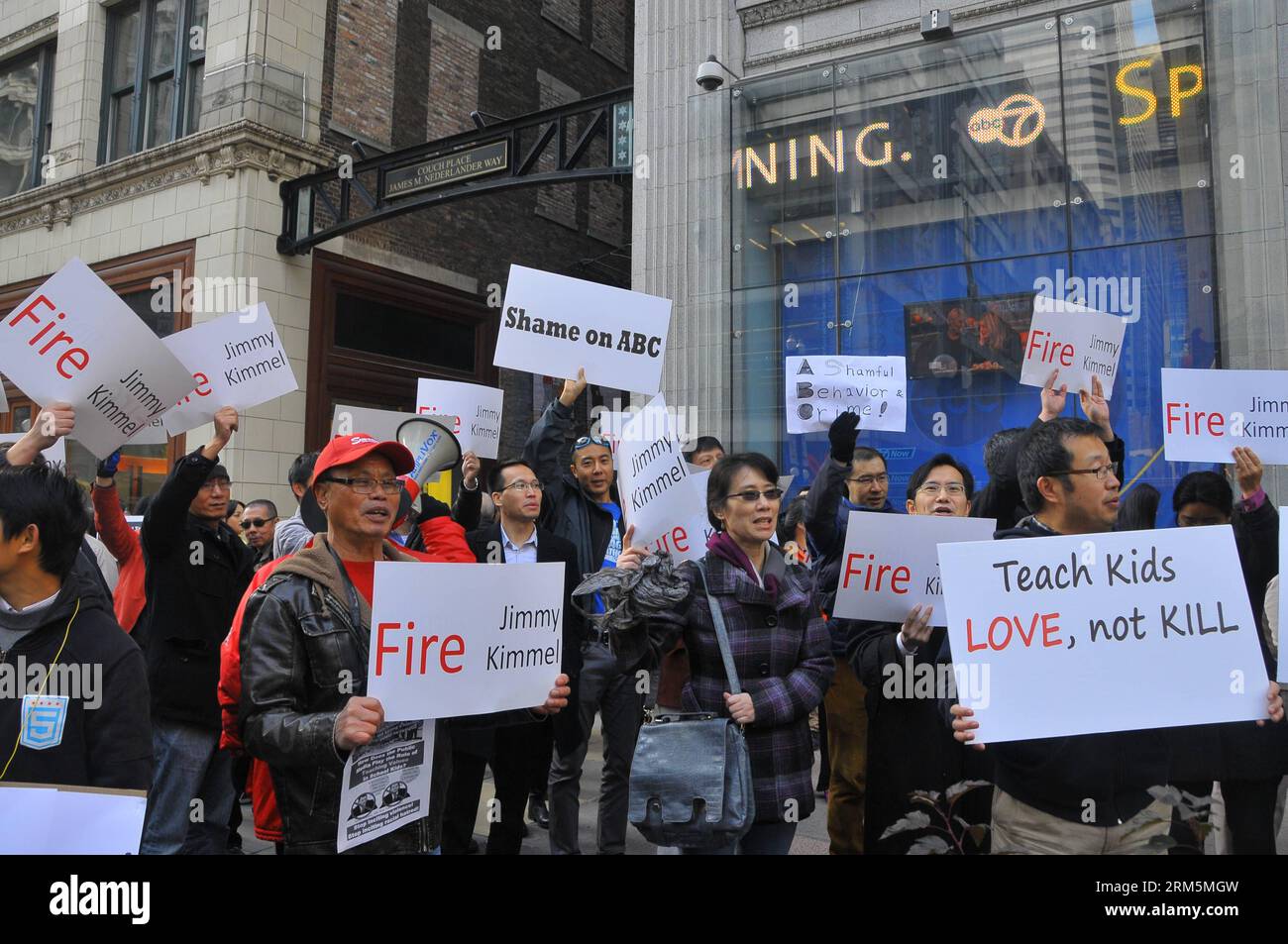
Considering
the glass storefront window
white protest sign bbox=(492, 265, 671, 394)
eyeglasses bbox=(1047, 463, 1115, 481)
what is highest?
the glass storefront window

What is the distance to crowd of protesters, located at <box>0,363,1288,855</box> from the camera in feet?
8.79

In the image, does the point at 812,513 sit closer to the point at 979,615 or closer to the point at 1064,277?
the point at 979,615

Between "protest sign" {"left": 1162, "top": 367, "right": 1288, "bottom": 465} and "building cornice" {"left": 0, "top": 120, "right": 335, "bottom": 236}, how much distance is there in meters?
12.9

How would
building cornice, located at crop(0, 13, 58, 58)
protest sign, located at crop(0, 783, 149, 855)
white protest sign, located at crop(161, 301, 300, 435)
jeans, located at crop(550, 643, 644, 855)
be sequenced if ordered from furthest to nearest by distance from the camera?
1. building cornice, located at crop(0, 13, 58, 58)
2. jeans, located at crop(550, 643, 644, 855)
3. white protest sign, located at crop(161, 301, 300, 435)
4. protest sign, located at crop(0, 783, 149, 855)

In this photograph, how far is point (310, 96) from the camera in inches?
576

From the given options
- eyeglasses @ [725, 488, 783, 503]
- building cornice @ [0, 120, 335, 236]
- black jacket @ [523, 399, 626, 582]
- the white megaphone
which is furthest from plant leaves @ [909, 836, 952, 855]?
building cornice @ [0, 120, 335, 236]

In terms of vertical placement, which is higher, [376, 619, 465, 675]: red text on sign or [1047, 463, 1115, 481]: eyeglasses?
[1047, 463, 1115, 481]: eyeglasses

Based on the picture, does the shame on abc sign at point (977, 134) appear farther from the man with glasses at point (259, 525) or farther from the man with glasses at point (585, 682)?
the man with glasses at point (259, 525)

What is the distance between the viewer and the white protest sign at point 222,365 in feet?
15.9

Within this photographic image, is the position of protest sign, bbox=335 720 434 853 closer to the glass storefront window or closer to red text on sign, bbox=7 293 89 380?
red text on sign, bbox=7 293 89 380

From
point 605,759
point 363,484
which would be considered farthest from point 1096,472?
point 605,759

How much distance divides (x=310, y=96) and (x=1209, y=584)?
14646 millimetres

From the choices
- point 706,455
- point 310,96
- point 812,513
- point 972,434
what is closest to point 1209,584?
point 812,513

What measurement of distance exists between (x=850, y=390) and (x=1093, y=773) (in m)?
2.92
